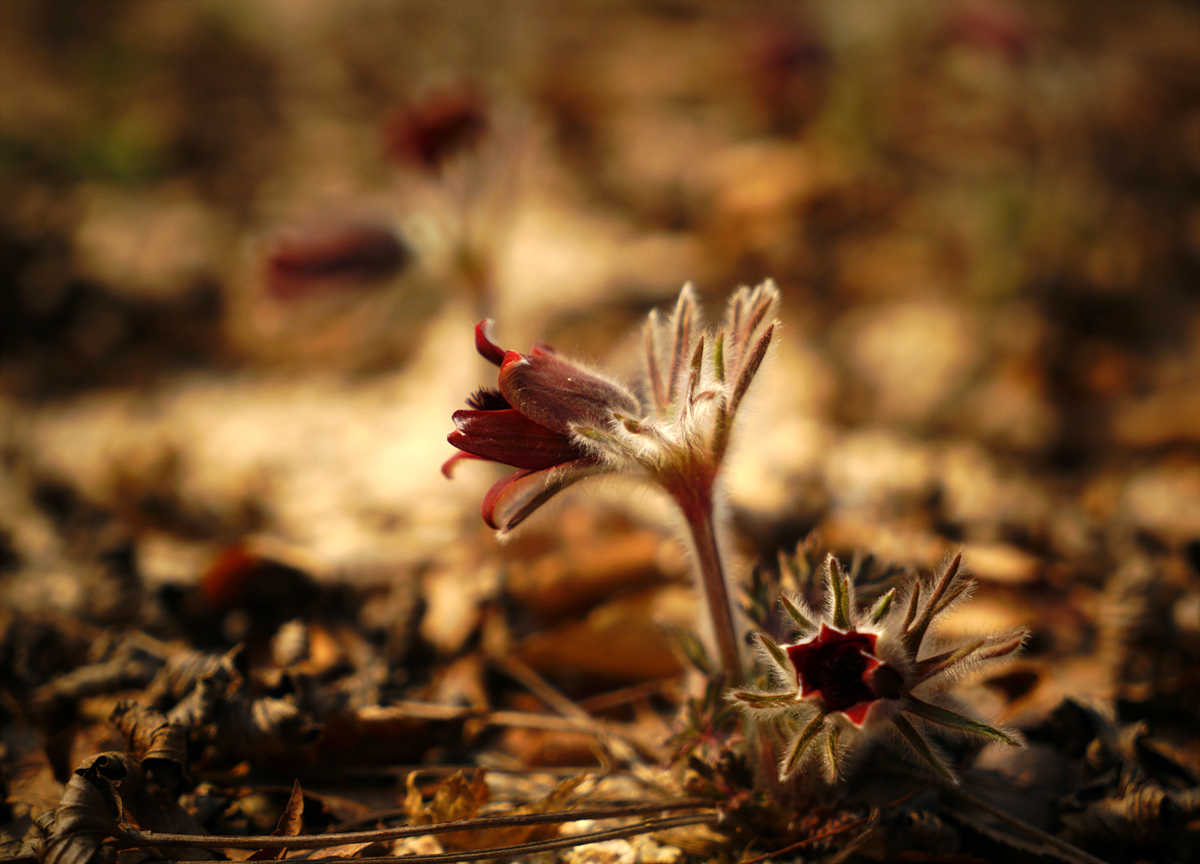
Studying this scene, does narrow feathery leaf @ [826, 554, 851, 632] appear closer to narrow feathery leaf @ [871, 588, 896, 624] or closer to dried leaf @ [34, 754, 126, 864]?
narrow feathery leaf @ [871, 588, 896, 624]

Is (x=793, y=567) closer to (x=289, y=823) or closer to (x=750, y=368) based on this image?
(x=750, y=368)

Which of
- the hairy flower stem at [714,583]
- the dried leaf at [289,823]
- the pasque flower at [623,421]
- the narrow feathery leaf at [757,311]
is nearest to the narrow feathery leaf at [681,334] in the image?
the pasque flower at [623,421]

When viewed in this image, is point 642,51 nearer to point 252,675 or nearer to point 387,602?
point 387,602

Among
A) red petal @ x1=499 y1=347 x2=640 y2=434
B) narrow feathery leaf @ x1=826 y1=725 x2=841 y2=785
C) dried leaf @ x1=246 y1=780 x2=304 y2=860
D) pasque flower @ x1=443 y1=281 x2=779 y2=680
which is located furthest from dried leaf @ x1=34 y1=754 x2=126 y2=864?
narrow feathery leaf @ x1=826 y1=725 x2=841 y2=785

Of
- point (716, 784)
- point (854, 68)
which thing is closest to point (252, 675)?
point (716, 784)

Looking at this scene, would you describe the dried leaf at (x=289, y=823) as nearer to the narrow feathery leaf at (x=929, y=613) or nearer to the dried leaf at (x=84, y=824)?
the dried leaf at (x=84, y=824)

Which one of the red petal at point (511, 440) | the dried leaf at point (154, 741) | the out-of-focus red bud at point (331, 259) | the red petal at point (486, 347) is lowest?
the dried leaf at point (154, 741)
